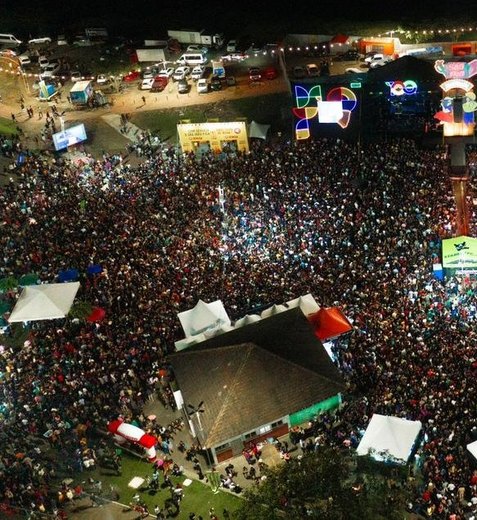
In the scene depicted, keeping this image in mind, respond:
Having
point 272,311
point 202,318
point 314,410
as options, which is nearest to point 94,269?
point 202,318

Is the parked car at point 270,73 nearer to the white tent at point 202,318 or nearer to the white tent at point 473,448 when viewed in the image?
the white tent at point 202,318

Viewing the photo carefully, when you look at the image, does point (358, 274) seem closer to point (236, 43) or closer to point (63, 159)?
point (63, 159)

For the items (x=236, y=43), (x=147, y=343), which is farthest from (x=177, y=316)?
(x=236, y=43)

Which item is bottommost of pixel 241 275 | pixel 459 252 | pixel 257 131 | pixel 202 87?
pixel 241 275

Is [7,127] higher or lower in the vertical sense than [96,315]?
higher

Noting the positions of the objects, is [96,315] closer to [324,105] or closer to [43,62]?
[324,105]

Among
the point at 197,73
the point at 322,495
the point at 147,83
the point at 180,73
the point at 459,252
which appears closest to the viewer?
the point at 322,495

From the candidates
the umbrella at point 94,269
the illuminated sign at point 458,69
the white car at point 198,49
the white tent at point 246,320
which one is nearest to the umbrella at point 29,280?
the umbrella at point 94,269
